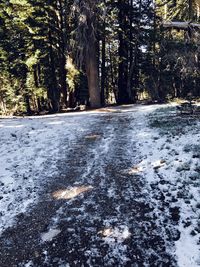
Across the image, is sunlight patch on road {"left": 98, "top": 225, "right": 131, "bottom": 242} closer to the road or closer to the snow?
the road

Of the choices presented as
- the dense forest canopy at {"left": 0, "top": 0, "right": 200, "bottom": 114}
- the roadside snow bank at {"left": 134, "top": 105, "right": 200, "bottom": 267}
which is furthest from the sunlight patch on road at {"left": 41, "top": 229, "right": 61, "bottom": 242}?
the dense forest canopy at {"left": 0, "top": 0, "right": 200, "bottom": 114}

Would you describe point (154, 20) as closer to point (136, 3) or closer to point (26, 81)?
point (136, 3)

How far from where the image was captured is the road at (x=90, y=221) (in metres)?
5.83

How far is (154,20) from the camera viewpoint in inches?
1044

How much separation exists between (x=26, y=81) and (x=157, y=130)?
1789cm

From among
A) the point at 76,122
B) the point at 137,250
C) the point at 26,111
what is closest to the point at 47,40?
the point at 26,111

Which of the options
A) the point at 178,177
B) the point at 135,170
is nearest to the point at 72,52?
the point at 135,170

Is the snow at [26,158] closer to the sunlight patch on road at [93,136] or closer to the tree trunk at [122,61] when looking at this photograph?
the sunlight patch on road at [93,136]

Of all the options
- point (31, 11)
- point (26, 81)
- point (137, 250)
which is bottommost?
point (137, 250)

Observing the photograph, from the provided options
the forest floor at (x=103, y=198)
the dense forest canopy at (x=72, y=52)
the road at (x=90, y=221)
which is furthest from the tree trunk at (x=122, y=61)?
the road at (x=90, y=221)

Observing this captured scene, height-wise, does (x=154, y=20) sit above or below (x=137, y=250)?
above

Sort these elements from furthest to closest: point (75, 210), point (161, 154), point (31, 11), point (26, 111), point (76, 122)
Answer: point (26, 111) < point (31, 11) < point (76, 122) < point (161, 154) < point (75, 210)

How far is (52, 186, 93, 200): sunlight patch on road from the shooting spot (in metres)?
8.02

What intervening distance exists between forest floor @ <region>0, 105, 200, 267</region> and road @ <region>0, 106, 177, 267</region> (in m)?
0.02
